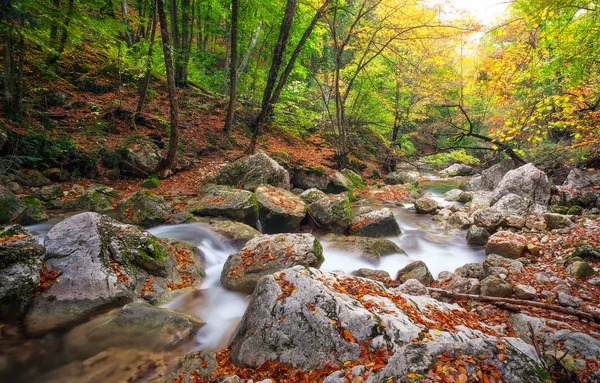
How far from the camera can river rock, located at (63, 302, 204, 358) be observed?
10.9ft

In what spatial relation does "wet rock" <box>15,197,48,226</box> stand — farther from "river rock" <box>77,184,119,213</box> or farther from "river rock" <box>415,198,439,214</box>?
"river rock" <box>415,198,439,214</box>

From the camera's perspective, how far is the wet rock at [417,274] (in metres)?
5.20

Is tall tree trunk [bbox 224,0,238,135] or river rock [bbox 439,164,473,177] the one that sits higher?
tall tree trunk [bbox 224,0,238,135]

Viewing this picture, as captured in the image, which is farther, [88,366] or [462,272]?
[462,272]

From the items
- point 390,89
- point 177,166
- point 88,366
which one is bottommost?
point 88,366

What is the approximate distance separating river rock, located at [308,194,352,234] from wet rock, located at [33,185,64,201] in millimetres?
6929

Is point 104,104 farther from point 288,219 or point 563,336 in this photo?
point 563,336

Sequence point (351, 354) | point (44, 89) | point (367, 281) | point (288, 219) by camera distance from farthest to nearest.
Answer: point (44, 89)
point (288, 219)
point (367, 281)
point (351, 354)

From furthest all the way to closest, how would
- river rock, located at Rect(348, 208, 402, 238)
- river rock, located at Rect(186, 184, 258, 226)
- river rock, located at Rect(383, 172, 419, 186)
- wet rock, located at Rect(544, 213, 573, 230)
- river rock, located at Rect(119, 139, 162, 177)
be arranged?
1. river rock, located at Rect(383, 172, 419, 186)
2. river rock, located at Rect(119, 139, 162, 177)
3. river rock, located at Rect(348, 208, 402, 238)
4. river rock, located at Rect(186, 184, 258, 226)
5. wet rock, located at Rect(544, 213, 573, 230)

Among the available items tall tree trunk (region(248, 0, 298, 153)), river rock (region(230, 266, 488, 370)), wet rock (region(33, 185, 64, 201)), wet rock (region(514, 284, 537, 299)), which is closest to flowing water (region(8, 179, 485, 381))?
river rock (region(230, 266, 488, 370))

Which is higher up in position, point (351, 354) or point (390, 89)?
point (390, 89)

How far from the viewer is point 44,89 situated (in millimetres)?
9609

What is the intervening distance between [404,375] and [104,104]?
510 inches

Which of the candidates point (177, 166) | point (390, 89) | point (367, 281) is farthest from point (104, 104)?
point (390, 89)
